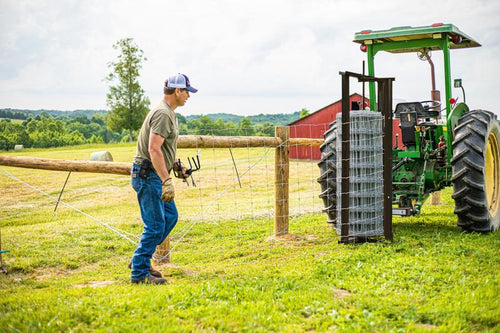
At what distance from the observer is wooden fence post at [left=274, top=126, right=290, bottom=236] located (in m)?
8.37

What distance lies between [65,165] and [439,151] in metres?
5.94

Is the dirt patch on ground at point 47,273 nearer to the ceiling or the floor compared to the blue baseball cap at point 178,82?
nearer to the floor

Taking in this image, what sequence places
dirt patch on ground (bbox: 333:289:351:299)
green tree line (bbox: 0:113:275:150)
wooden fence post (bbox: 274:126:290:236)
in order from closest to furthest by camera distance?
dirt patch on ground (bbox: 333:289:351:299) < wooden fence post (bbox: 274:126:290:236) < green tree line (bbox: 0:113:275:150)

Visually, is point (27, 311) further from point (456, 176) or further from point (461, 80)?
point (461, 80)

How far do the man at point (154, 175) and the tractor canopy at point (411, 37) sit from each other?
4278mm

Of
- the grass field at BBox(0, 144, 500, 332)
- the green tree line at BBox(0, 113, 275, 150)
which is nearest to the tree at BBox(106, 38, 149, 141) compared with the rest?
the green tree line at BBox(0, 113, 275, 150)

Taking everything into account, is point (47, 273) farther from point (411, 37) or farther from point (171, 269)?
point (411, 37)

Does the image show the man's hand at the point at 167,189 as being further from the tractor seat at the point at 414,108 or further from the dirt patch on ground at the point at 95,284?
the tractor seat at the point at 414,108

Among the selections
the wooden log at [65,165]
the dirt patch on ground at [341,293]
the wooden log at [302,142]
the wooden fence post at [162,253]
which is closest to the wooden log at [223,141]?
the wooden log at [302,142]

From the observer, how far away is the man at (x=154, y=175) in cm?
538

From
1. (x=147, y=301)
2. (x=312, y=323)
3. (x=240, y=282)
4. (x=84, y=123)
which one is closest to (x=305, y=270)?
(x=240, y=282)

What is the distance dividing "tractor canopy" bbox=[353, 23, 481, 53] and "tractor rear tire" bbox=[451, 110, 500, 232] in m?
1.37

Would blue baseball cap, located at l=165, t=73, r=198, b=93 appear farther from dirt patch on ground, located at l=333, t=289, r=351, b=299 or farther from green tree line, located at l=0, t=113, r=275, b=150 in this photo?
dirt patch on ground, located at l=333, t=289, r=351, b=299

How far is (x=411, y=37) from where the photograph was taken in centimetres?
844
